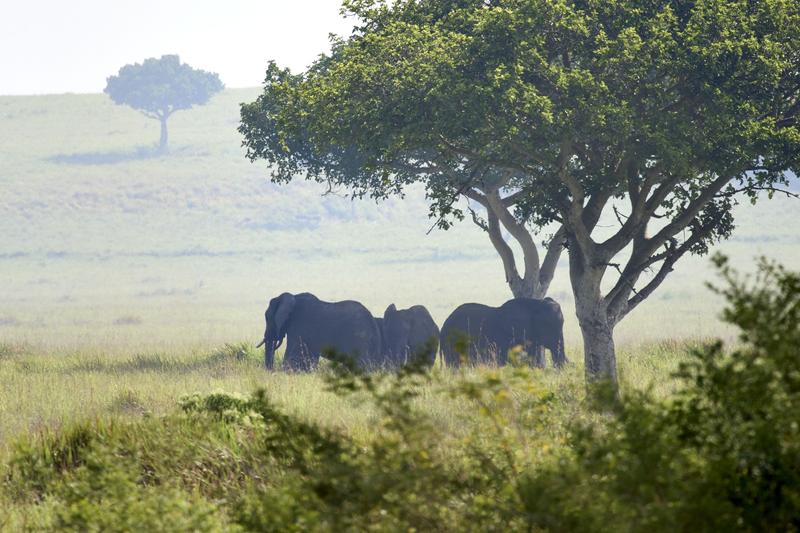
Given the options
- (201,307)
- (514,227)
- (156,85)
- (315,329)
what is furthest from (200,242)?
(514,227)

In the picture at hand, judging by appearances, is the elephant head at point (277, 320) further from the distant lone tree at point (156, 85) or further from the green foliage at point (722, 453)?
the distant lone tree at point (156, 85)

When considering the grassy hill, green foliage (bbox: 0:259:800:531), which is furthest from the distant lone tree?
green foliage (bbox: 0:259:800:531)

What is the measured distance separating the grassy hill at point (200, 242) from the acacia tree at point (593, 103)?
33492 millimetres

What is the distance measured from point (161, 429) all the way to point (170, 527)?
17.0ft

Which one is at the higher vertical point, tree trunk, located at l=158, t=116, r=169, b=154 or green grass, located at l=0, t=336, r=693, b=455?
tree trunk, located at l=158, t=116, r=169, b=154

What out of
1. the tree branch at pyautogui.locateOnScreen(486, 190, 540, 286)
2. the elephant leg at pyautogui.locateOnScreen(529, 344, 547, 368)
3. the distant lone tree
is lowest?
the elephant leg at pyautogui.locateOnScreen(529, 344, 547, 368)

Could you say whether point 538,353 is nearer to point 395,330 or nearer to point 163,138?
point 395,330

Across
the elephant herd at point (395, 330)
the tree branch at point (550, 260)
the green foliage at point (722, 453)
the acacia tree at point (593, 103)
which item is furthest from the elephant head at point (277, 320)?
the green foliage at point (722, 453)

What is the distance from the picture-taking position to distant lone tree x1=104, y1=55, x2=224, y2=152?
144 metres

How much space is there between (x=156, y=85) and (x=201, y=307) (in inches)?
3046

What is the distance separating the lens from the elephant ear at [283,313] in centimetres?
2828

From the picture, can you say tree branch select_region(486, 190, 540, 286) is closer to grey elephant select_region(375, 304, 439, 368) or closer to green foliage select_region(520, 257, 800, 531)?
grey elephant select_region(375, 304, 439, 368)

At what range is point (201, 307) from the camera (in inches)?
2894

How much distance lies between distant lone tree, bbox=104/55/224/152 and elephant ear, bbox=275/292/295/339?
120 metres
